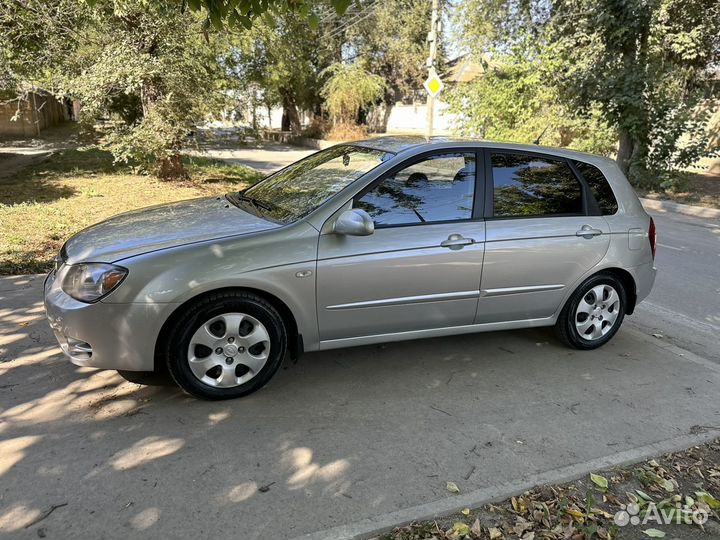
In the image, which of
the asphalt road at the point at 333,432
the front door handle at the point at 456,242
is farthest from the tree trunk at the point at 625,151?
the front door handle at the point at 456,242

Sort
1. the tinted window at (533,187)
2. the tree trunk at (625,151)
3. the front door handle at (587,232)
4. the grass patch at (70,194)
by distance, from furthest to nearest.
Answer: the tree trunk at (625,151) → the grass patch at (70,194) → the front door handle at (587,232) → the tinted window at (533,187)

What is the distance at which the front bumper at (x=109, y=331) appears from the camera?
3260 millimetres

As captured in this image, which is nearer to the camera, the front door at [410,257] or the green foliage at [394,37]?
the front door at [410,257]

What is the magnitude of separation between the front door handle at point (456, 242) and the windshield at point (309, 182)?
72 cm

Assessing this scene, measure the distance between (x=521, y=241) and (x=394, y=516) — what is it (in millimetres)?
2295

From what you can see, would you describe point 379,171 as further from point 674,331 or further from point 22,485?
point 674,331

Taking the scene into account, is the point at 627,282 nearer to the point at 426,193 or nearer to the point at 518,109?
the point at 426,193

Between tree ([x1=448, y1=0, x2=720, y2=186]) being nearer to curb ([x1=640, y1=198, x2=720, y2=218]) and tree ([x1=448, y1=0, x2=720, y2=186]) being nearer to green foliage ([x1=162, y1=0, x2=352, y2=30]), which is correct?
curb ([x1=640, y1=198, x2=720, y2=218])

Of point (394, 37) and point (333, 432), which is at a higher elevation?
point (394, 37)

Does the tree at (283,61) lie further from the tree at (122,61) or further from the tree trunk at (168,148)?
the tree trunk at (168,148)

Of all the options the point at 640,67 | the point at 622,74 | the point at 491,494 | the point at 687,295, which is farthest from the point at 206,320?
the point at 640,67

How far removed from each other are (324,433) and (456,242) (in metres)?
1.58

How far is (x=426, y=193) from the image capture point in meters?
4.00

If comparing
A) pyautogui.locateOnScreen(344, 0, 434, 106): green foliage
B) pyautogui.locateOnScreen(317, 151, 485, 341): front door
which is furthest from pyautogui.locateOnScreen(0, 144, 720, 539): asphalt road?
pyautogui.locateOnScreen(344, 0, 434, 106): green foliage
